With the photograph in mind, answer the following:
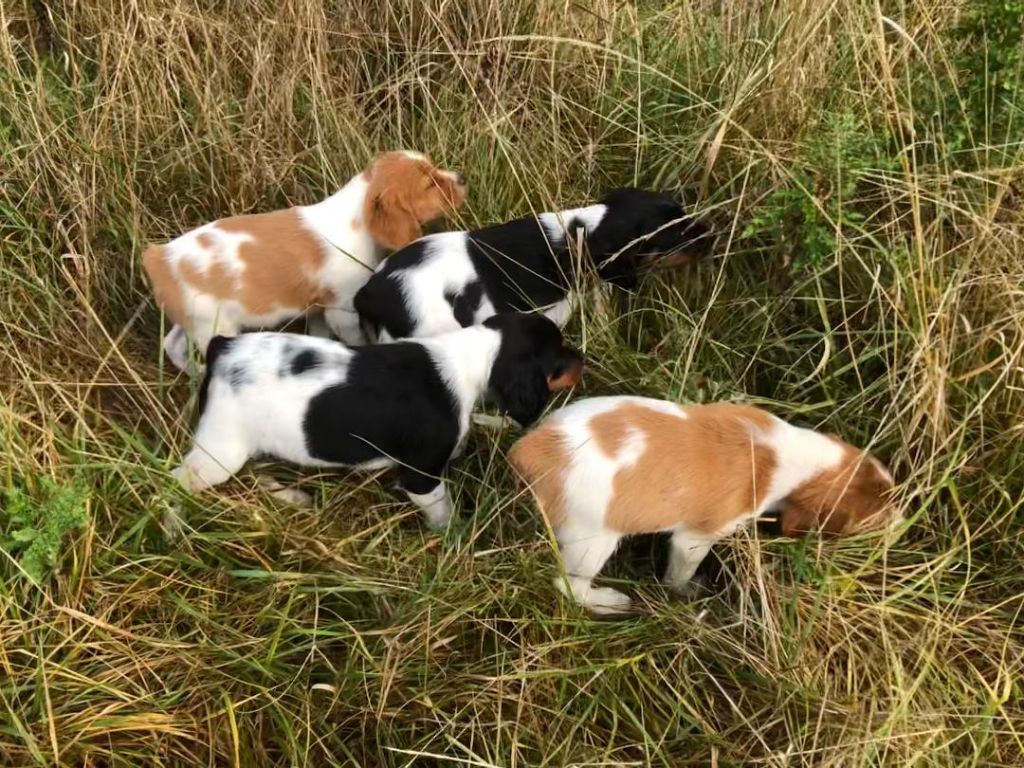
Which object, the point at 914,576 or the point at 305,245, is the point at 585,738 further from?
the point at 305,245

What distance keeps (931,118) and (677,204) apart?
3.35ft

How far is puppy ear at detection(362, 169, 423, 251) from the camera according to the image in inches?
141

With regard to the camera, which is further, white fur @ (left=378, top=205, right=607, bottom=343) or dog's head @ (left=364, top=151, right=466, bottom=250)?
dog's head @ (left=364, top=151, right=466, bottom=250)

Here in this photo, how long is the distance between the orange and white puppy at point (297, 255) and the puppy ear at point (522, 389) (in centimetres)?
98

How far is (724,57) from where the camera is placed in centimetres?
386

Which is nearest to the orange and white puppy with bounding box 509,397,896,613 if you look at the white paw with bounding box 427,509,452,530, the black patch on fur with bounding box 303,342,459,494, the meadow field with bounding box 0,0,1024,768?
the meadow field with bounding box 0,0,1024,768

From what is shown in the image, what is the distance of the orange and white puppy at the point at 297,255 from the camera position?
10.8ft

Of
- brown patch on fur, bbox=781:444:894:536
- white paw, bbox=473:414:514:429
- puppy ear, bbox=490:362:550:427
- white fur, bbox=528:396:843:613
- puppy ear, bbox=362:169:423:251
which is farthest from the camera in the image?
puppy ear, bbox=362:169:423:251

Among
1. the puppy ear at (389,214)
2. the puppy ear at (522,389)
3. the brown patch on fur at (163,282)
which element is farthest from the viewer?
the puppy ear at (389,214)

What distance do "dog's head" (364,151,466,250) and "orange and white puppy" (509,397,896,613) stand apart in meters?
1.33

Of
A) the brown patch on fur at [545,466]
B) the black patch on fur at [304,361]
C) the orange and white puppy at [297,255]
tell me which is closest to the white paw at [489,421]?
Answer: the brown patch on fur at [545,466]

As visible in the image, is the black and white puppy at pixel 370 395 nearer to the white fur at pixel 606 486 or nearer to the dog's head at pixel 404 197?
the white fur at pixel 606 486

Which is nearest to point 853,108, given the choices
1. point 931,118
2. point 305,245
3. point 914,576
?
point 931,118

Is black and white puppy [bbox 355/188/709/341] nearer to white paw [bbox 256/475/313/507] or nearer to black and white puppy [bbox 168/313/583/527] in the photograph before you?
black and white puppy [bbox 168/313/583/527]
